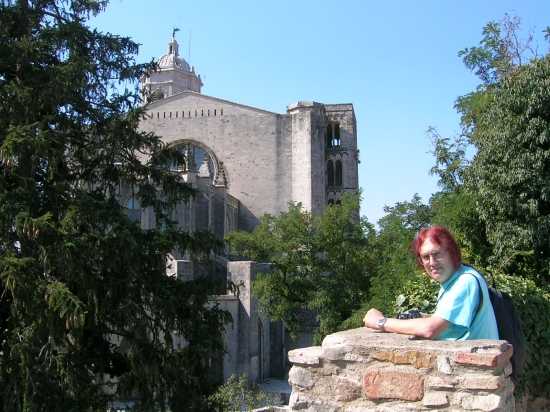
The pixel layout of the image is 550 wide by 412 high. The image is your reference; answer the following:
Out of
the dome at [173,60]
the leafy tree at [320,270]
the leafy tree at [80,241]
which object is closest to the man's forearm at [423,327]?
the leafy tree at [80,241]

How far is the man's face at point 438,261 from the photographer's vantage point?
10.4 feet

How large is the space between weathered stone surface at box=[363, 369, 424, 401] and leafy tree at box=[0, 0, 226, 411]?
5.37 metres

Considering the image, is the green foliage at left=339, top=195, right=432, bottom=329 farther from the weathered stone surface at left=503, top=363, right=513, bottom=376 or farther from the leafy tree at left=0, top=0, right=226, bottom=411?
the leafy tree at left=0, top=0, right=226, bottom=411

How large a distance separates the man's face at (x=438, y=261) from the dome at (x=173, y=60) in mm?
52207

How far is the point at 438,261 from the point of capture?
3170 millimetres

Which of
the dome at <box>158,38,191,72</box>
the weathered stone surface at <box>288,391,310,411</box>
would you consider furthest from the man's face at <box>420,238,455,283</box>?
the dome at <box>158,38,191,72</box>

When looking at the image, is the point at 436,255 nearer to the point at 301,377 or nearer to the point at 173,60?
the point at 301,377

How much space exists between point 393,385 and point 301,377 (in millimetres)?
578

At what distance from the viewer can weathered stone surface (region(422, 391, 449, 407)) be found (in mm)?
3164

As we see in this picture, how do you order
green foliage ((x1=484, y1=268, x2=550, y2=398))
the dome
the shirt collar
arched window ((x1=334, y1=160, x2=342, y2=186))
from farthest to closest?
1. the dome
2. arched window ((x1=334, y1=160, x2=342, y2=186))
3. green foliage ((x1=484, y1=268, x2=550, y2=398))
4. the shirt collar

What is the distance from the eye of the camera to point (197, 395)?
938cm

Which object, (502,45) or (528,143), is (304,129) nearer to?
(502,45)

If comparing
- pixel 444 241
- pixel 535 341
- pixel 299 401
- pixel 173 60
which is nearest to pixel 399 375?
pixel 299 401

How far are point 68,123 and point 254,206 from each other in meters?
26.1
